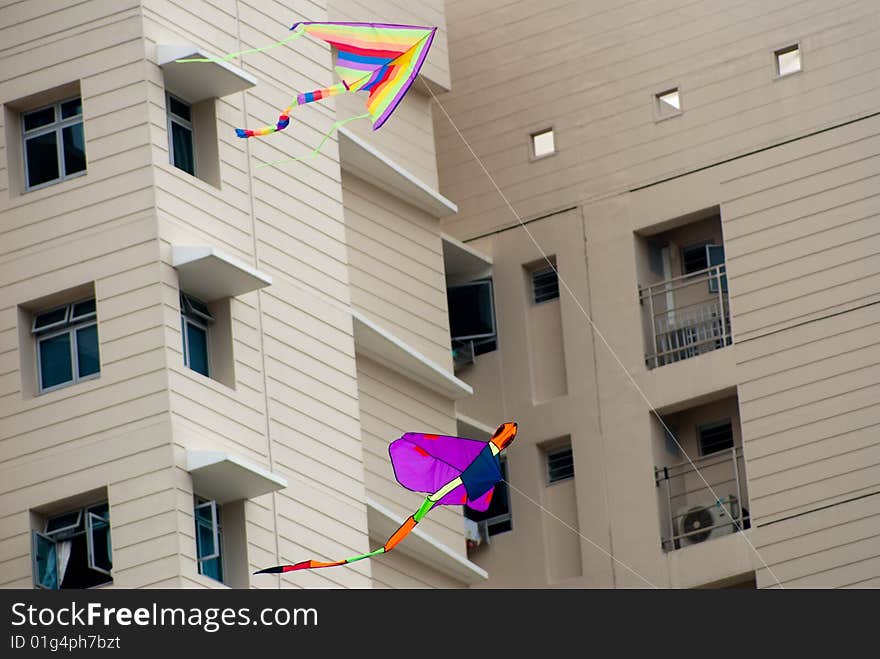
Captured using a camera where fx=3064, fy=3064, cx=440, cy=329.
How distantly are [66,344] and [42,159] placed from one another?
2.44 m

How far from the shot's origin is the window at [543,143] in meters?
47.1

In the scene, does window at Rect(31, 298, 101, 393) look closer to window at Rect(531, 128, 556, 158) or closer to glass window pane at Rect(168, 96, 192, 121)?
glass window pane at Rect(168, 96, 192, 121)

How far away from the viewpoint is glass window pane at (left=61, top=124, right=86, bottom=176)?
37094 mm

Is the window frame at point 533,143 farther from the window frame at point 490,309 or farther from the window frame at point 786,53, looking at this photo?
the window frame at point 786,53

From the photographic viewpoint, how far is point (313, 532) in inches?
1470

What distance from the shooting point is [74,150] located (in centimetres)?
3719

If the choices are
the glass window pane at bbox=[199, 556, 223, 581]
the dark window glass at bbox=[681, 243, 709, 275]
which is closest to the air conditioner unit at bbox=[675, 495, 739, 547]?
the dark window glass at bbox=[681, 243, 709, 275]

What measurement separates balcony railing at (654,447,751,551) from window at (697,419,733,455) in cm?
33

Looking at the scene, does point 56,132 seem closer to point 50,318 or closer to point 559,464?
point 50,318

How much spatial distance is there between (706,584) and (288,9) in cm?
1027

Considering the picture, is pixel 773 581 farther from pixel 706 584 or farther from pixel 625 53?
pixel 625 53

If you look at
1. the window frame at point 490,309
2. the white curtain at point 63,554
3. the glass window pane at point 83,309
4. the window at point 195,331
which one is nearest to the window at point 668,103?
the window frame at point 490,309

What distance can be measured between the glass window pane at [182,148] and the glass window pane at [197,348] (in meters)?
2.08

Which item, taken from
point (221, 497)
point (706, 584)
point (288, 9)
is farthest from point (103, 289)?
point (706, 584)
